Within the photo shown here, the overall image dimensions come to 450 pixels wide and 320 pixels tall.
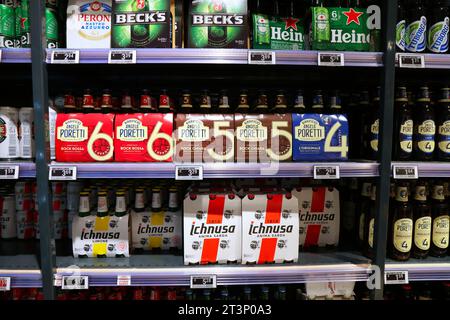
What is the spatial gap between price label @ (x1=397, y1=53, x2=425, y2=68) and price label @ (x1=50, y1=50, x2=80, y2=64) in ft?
5.25

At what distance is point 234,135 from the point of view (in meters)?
1.70

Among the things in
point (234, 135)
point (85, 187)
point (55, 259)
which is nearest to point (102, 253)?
point (55, 259)

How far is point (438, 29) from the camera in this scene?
1.80m

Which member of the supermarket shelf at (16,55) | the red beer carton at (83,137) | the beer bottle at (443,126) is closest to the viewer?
the supermarket shelf at (16,55)

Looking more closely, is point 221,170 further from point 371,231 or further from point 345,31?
point 345,31

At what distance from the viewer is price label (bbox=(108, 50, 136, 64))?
1.58m

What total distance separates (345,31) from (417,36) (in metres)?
0.40

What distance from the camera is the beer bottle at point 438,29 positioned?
1789 mm

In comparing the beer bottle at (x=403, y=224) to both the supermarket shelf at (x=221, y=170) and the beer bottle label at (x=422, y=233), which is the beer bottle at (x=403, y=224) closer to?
the beer bottle label at (x=422, y=233)

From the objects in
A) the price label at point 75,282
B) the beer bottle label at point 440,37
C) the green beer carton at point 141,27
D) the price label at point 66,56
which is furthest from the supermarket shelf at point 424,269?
the price label at point 66,56

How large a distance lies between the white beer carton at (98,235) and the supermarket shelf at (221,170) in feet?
0.98
